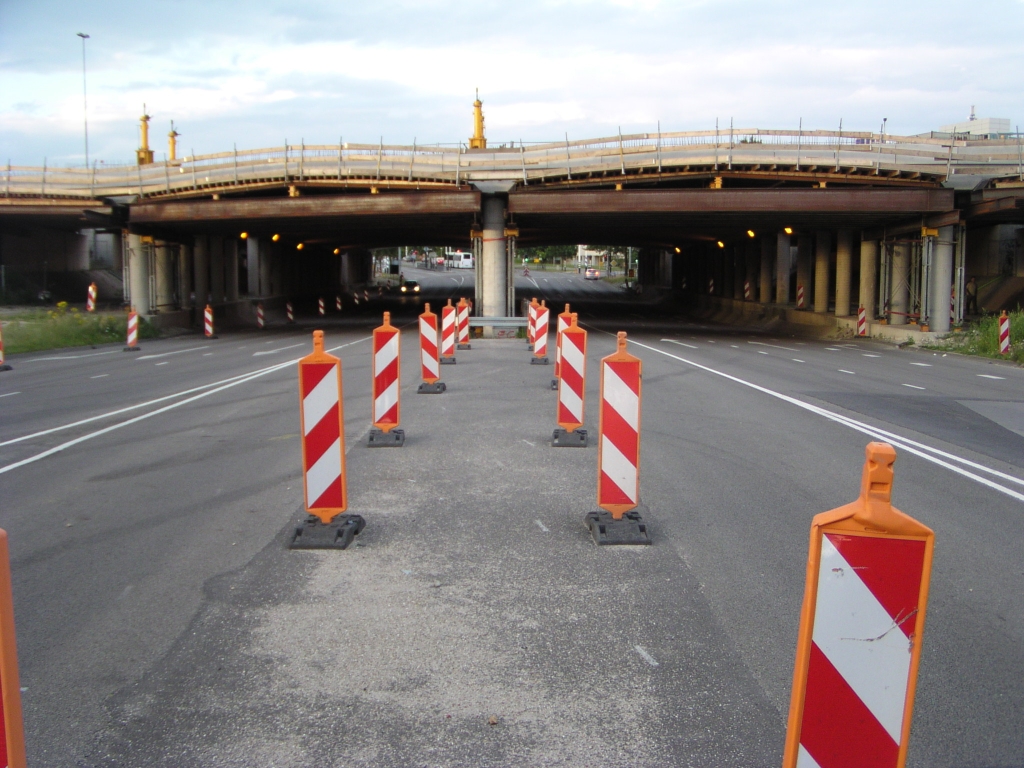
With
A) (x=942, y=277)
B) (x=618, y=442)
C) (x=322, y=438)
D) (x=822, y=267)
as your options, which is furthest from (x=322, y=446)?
(x=822, y=267)

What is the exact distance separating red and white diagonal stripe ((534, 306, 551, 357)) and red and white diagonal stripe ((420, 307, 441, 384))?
5.45 m

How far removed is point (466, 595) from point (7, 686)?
3.16m

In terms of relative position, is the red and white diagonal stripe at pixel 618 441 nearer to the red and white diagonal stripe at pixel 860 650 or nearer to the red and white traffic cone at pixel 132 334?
the red and white diagonal stripe at pixel 860 650

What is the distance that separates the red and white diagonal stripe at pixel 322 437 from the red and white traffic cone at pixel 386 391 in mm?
3434

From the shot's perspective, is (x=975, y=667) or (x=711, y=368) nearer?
(x=975, y=667)

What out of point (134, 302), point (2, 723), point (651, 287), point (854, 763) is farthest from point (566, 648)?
point (651, 287)

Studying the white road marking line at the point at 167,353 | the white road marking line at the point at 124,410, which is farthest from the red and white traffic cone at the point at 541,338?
the white road marking line at the point at 167,353

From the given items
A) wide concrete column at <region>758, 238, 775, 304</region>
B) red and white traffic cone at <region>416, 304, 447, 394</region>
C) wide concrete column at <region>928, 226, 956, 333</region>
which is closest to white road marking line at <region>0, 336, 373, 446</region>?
red and white traffic cone at <region>416, 304, 447, 394</region>

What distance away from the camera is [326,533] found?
6.55 meters

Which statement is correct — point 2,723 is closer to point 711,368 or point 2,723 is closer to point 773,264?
point 711,368

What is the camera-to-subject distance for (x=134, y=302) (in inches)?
1503

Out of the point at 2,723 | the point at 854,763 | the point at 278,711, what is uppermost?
the point at 2,723

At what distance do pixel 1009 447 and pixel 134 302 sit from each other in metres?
35.4

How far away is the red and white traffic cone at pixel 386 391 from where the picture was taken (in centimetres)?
1019
